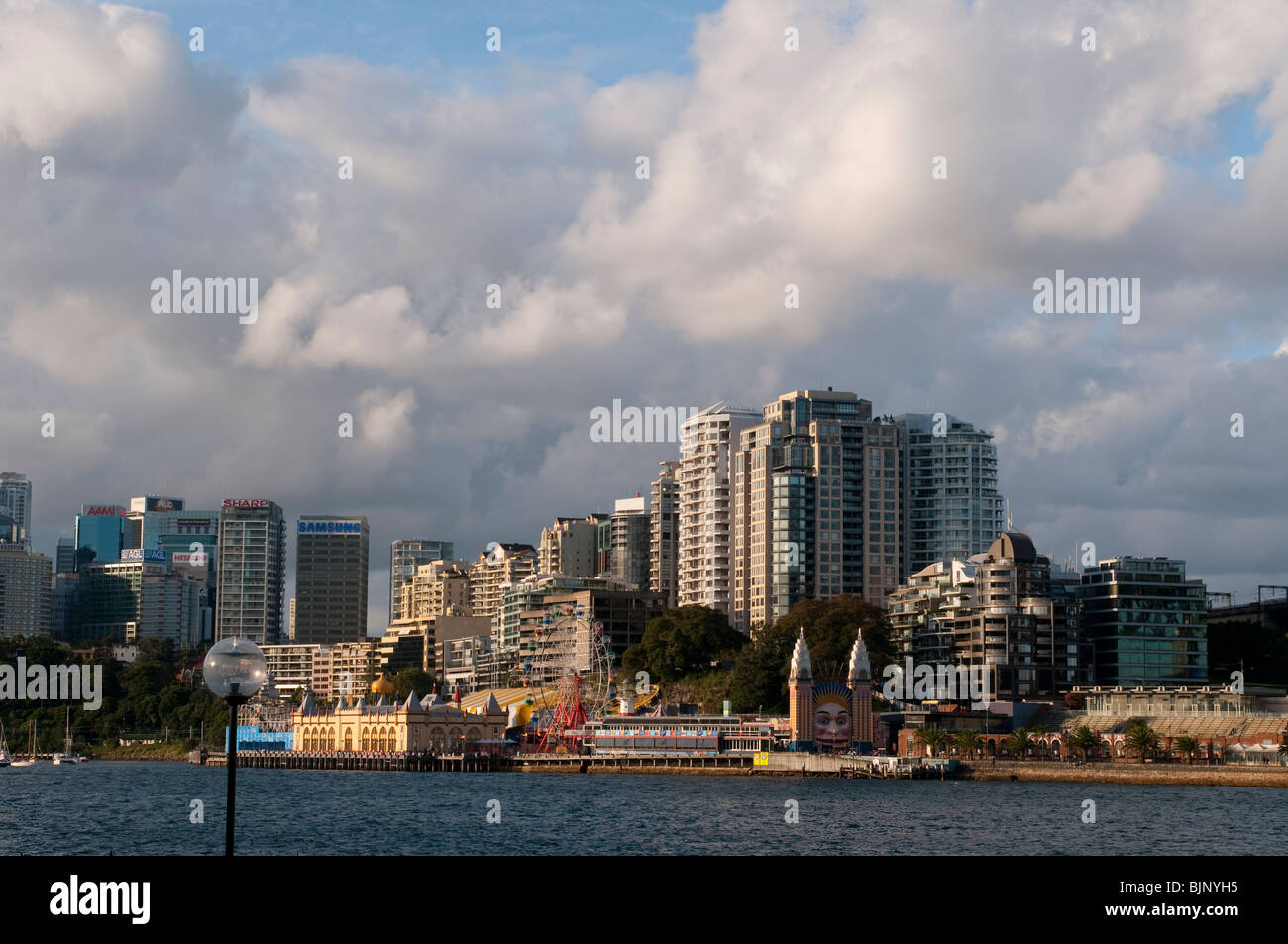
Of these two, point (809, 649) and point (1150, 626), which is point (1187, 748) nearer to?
point (1150, 626)

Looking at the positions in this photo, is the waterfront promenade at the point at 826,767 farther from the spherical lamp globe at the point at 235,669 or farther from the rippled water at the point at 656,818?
the spherical lamp globe at the point at 235,669

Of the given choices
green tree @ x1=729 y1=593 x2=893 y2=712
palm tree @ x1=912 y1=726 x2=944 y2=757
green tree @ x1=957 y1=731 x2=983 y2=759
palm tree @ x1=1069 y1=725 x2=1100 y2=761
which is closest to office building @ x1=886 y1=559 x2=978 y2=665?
green tree @ x1=729 y1=593 x2=893 y2=712

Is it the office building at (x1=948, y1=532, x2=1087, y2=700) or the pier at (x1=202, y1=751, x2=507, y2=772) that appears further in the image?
the pier at (x1=202, y1=751, x2=507, y2=772)

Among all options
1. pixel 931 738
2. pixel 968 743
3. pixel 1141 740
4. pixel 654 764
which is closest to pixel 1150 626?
pixel 1141 740

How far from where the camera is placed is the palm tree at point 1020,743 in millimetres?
141000

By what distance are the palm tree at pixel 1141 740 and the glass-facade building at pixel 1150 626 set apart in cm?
2683

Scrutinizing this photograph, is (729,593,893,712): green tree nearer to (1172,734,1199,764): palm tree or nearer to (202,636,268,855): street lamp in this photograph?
(1172,734,1199,764): palm tree

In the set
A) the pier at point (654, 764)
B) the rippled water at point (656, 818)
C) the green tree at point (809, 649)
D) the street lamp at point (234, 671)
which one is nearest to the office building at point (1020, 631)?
the green tree at point (809, 649)

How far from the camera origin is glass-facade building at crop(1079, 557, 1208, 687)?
6521 inches

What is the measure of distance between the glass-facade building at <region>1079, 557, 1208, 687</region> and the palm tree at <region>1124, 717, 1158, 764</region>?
26.8m

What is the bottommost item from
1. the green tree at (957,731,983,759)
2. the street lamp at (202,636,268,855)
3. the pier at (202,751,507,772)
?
the pier at (202,751,507,772)

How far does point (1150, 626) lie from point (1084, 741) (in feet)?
107
